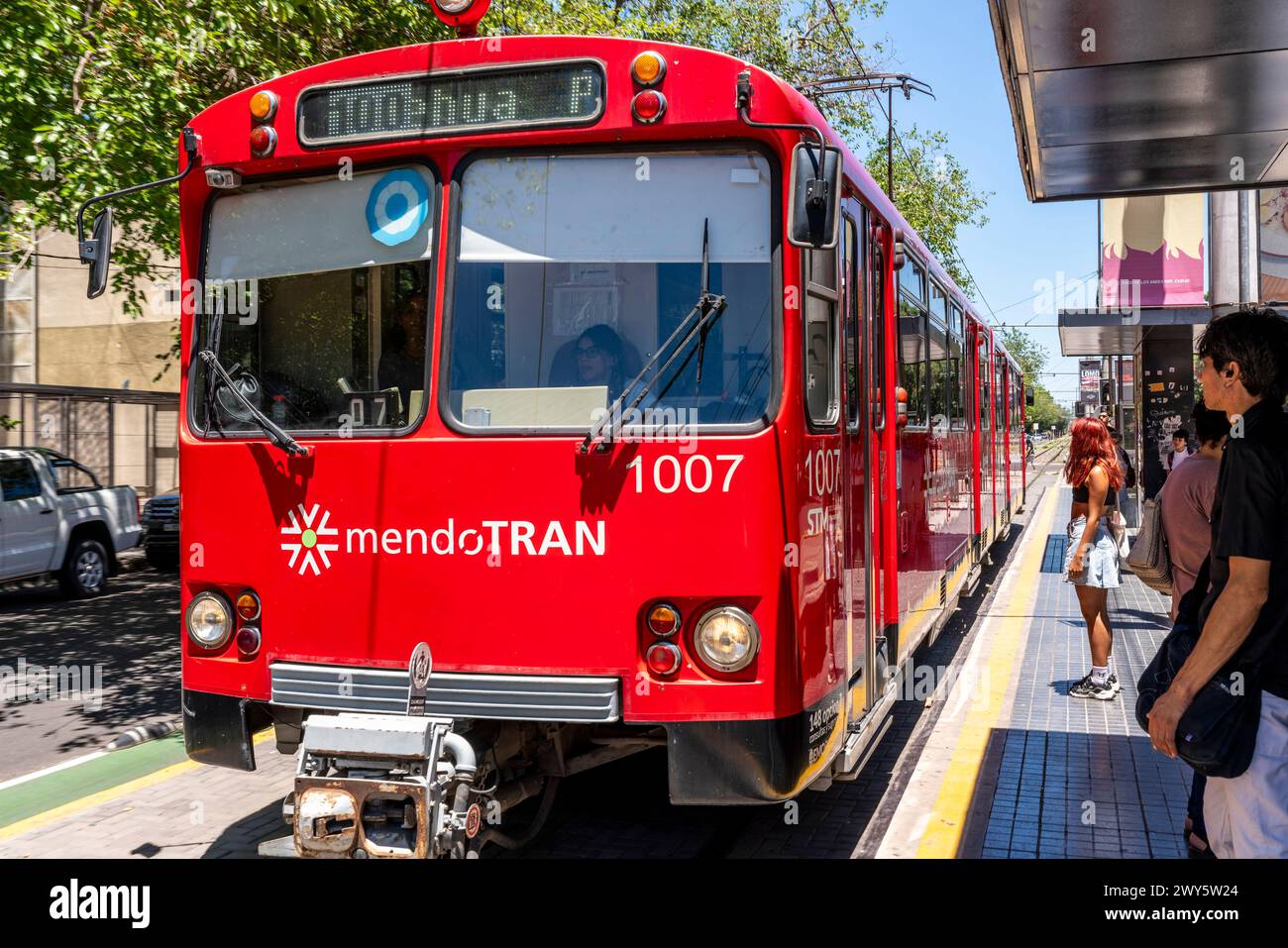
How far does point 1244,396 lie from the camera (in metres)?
3.24

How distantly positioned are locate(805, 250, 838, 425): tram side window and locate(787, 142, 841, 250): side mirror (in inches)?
17.0

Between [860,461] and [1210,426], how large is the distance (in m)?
1.43

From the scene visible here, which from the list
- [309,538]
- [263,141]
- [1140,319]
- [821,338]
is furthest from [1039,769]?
[1140,319]

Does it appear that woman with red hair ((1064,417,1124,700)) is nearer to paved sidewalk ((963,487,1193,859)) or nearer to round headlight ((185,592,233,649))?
paved sidewalk ((963,487,1193,859))

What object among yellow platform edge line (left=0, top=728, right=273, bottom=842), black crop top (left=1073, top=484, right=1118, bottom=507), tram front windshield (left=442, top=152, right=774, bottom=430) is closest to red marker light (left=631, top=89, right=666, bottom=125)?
tram front windshield (left=442, top=152, right=774, bottom=430)

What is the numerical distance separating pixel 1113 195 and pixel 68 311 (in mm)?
27537

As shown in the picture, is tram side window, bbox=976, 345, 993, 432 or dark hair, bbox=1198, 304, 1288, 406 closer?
dark hair, bbox=1198, 304, 1288, 406

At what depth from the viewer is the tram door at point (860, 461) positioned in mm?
4875

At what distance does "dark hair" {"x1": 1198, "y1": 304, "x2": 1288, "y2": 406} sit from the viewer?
3225 mm

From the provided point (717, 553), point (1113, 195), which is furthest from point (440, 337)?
point (1113, 195)

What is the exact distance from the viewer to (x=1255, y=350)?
3246 mm

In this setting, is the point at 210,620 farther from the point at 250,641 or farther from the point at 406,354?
the point at 406,354

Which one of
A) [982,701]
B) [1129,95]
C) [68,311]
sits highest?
[68,311]
